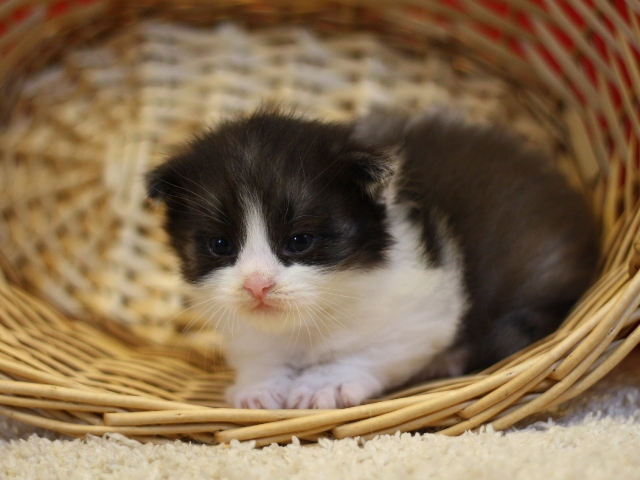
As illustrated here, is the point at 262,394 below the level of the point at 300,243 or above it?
below

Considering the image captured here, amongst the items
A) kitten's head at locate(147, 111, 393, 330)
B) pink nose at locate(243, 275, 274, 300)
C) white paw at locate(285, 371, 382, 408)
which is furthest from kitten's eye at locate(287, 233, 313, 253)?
white paw at locate(285, 371, 382, 408)

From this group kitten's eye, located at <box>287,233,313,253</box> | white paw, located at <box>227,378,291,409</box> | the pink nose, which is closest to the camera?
the pink nose

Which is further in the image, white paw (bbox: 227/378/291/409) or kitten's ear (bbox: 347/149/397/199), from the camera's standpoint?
white paw (bbox: 227/378/291/409)

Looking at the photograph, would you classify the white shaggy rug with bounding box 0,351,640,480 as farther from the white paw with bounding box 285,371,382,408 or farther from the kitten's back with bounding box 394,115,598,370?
the kitten's back with bounding box 394,115,598,370

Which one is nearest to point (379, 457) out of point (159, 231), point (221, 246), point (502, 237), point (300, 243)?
point (300, 243)

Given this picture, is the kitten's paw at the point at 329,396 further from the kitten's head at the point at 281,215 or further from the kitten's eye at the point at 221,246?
the kitten's eye at the point at 221,246

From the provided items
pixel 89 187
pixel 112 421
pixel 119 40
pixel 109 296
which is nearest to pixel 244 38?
pixel 119 40

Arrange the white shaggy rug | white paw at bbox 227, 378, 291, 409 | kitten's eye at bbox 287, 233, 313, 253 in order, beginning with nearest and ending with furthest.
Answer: the white shaggy rug < kitten's eye at bbox 287, 233, 313, 253 < white paw at bbox 227, 378, 291, 409

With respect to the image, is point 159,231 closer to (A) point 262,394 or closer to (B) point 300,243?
(A) point 262,394
